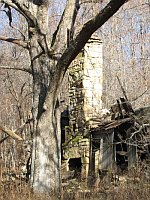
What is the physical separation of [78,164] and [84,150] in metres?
1.03

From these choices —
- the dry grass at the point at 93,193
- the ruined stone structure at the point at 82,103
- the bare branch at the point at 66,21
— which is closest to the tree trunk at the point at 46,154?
the dry grass at the point at 93,193

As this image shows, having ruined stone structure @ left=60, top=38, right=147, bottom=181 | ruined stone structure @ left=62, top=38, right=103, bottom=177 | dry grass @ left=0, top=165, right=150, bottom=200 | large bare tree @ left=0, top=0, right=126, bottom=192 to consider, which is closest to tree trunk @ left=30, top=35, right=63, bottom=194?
large bare tree @ left=0, top=0, right=126, bottom=192

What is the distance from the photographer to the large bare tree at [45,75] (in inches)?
389

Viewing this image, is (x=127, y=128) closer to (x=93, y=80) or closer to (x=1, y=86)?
(x=93, y=80)

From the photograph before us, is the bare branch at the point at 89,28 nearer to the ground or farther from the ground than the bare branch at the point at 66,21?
nearer to the ground

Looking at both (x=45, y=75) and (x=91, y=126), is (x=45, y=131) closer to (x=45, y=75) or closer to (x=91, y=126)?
(x=45, y=75)

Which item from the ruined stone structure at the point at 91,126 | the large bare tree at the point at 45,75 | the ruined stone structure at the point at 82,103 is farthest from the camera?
the ruined stone structure at the point at 82,103

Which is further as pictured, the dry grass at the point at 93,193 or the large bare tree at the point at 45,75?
the large bare tree at the point at 45,75

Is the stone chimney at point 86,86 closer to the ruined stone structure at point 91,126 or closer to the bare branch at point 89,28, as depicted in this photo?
the ruined stone structure at point 91,126

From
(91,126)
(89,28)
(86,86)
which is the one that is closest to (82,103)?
(86,86)

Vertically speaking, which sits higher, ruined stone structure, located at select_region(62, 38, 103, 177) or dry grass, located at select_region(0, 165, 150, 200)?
ruined stone structure, located at select_region(62, 38, 103, 177)

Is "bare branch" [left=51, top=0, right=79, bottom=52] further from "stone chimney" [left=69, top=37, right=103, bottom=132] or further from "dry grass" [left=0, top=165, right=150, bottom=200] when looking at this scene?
"stone chimney" [left=69, top=37, right=103, bottom=132]

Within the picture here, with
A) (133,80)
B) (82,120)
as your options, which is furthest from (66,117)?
(133,80)

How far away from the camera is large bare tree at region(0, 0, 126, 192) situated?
32.4ft
